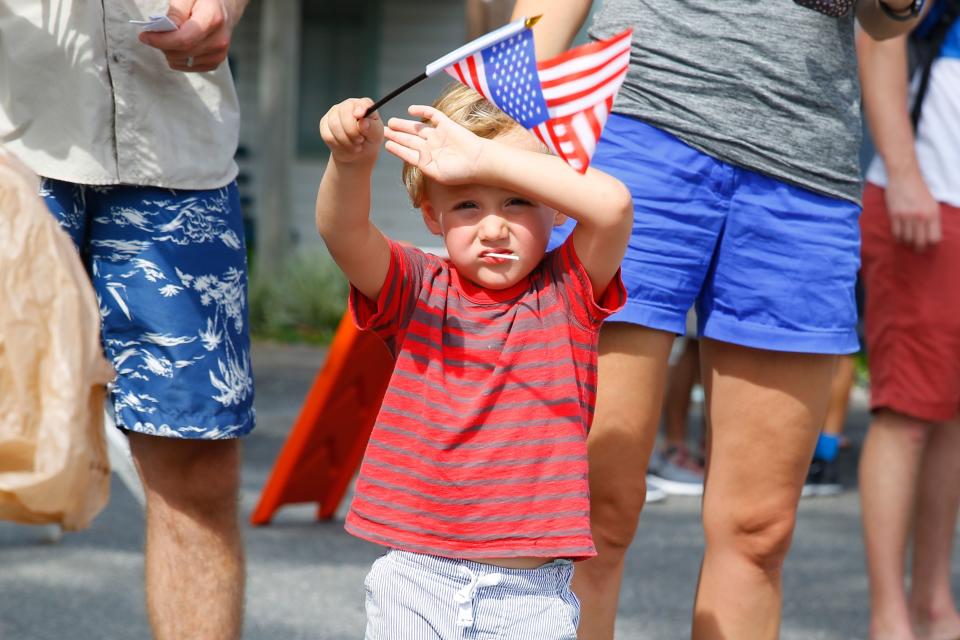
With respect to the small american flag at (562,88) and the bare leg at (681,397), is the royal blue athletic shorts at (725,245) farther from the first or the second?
the bare leg at (681,397)

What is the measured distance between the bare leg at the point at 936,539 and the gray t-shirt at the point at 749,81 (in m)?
1.57

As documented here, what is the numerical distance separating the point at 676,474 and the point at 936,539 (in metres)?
2.40

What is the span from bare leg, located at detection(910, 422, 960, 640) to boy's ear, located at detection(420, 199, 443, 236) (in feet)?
7.02

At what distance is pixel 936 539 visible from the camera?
4082 mm

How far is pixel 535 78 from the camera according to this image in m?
2.22

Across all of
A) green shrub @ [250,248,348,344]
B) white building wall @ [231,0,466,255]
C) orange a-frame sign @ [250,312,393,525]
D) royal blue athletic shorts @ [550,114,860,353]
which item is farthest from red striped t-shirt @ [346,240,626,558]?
white building wall @ [231,0,466,255]

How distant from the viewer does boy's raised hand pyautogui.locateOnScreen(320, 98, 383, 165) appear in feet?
7.61

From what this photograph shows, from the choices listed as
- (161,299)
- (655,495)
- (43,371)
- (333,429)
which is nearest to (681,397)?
(655,495)

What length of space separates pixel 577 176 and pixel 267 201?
1064 centimetres

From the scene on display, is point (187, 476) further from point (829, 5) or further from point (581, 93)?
point (829, 5)

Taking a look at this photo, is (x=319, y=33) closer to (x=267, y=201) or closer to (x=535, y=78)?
(x=267, y=201)

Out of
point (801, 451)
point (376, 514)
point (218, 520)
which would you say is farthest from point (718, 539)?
point (218, 520)

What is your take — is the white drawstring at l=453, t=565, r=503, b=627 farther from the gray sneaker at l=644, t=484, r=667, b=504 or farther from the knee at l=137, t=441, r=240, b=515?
the gray sneaker at l=644, t=484, r=667, b=504

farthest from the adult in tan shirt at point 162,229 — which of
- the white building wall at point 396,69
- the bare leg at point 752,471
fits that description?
the white building wall at point 396,69
